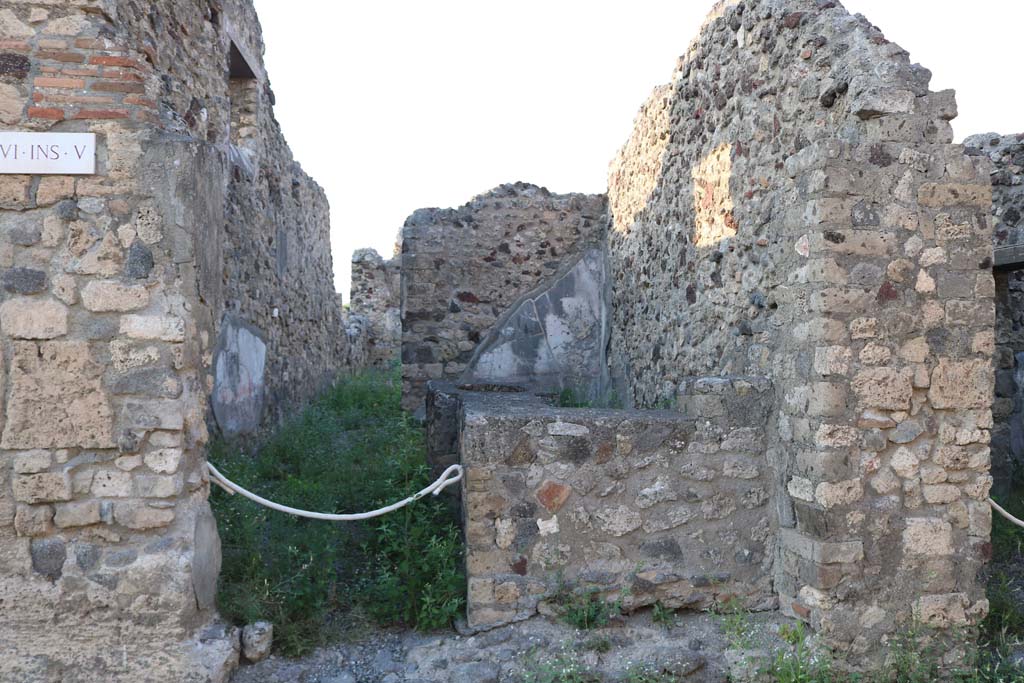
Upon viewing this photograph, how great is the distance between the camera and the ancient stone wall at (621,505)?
3.44 m

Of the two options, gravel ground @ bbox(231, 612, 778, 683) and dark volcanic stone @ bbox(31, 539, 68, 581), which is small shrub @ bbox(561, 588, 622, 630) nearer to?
gravel ground @ bbox(231, 612, 778, 683)

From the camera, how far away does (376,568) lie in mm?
3902

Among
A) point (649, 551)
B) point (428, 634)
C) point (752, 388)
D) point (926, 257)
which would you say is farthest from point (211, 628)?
point (926, 257)

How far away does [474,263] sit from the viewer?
294 inches

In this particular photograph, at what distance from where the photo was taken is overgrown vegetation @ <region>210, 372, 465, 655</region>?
343cm

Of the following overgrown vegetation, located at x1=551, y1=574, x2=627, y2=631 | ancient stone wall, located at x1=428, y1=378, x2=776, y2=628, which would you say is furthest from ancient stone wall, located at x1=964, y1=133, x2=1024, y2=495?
overgrown vegetation, located at x1=551, y1=574, x2=627, y2=631

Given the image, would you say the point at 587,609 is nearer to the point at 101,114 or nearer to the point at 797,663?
the point at 797,663

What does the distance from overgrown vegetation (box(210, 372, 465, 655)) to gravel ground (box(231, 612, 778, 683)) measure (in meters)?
0.10

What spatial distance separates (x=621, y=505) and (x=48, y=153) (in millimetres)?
2863

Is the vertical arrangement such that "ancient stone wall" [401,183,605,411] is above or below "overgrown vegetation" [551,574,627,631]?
above

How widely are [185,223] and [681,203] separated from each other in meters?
3.22

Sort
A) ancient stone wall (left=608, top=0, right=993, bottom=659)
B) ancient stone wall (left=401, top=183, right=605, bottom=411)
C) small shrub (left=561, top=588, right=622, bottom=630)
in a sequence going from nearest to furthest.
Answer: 1. ancient stone wall (left=608, top=0, right=993, bottom=659)
2. small shrub (left=561, top=588, right=622, bottom=630)
3. ancient stone wall (left=401, top=183, right=605, bottom=411)

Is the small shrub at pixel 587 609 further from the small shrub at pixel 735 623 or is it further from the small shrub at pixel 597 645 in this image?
the small shrub at pixel 735 623

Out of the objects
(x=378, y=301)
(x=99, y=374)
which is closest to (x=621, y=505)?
(x=99, y=374)
